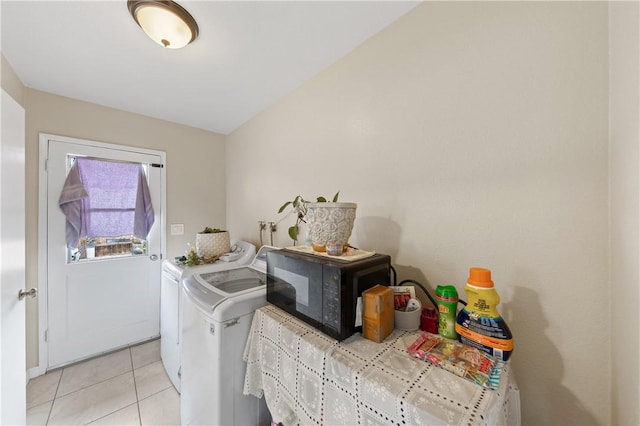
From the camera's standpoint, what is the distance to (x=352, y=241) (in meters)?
1.37

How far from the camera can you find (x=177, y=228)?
2531 mm

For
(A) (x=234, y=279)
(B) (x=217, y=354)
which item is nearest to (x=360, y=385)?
(B) (x=217, y=354)

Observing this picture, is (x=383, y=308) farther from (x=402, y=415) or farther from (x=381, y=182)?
(x=381, y=182)

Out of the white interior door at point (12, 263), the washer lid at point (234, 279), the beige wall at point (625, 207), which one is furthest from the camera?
the washer lid at point (234, 279)

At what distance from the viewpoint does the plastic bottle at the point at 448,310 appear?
819 mm

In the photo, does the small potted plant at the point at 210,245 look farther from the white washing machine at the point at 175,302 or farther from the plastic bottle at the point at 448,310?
the plastic bottle at the point at 448,310

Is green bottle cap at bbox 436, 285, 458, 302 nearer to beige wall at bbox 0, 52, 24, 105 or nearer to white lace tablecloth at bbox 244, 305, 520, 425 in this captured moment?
white lace tablecloth at bbox 244, 305, 520, 425

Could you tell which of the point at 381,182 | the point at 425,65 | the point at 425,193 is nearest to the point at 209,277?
the point at 381,182

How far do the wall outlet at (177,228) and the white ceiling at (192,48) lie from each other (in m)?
1.28

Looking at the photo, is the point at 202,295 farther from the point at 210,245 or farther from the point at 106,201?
the point at 106,201

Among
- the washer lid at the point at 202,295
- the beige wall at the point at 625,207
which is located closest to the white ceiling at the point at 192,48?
the beige wall at the point at 625,207

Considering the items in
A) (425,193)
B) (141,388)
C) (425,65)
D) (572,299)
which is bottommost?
(141,388)

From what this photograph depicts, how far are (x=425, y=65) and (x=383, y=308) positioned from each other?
→ 3.71 ft

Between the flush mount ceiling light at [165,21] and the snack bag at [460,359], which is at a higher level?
→ the flush mount ceiling light at [165,21]
